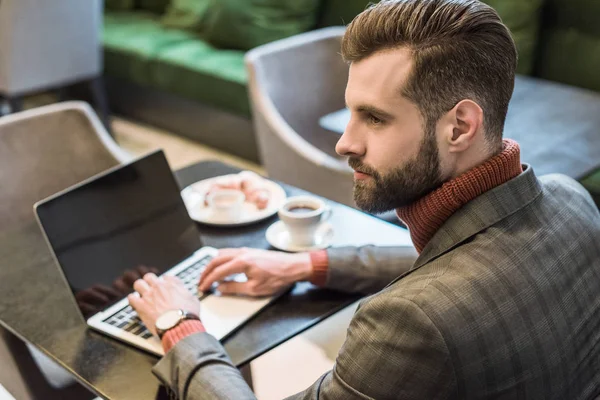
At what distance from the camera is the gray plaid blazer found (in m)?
1.01

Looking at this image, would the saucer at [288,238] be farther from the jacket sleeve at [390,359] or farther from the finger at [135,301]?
the jacket sleeve at [390,359]

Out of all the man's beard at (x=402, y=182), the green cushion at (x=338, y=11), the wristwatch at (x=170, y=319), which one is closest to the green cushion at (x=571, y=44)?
the green cushion at (x=338, y=11)

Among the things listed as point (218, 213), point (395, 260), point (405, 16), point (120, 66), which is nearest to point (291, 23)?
point (120, 66)

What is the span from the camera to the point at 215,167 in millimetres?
2064

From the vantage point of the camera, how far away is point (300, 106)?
9.16 feet

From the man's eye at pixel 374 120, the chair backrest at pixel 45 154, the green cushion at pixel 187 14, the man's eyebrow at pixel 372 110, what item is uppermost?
the man's eyebrow at pixel 372 110

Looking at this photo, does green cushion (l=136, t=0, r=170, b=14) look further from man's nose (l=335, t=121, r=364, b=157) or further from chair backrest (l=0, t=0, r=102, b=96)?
man's nose (l=335, t=121, r=364, b=157)

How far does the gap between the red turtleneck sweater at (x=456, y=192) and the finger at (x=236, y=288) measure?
39 cm

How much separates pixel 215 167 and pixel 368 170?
0.92m

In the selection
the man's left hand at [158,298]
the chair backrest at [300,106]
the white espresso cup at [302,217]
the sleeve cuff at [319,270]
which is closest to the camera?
the man's left hand at [158,298]

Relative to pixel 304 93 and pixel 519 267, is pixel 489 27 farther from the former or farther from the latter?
pixel 304 93

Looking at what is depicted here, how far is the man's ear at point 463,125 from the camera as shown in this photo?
43.9 inches

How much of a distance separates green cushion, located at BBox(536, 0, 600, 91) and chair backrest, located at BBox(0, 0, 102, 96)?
2186mm

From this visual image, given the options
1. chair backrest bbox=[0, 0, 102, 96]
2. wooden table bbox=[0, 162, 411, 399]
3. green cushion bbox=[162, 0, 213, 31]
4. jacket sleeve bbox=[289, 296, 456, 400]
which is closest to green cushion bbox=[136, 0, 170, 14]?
green cushion bbox=[162, 0, 213, 31]
